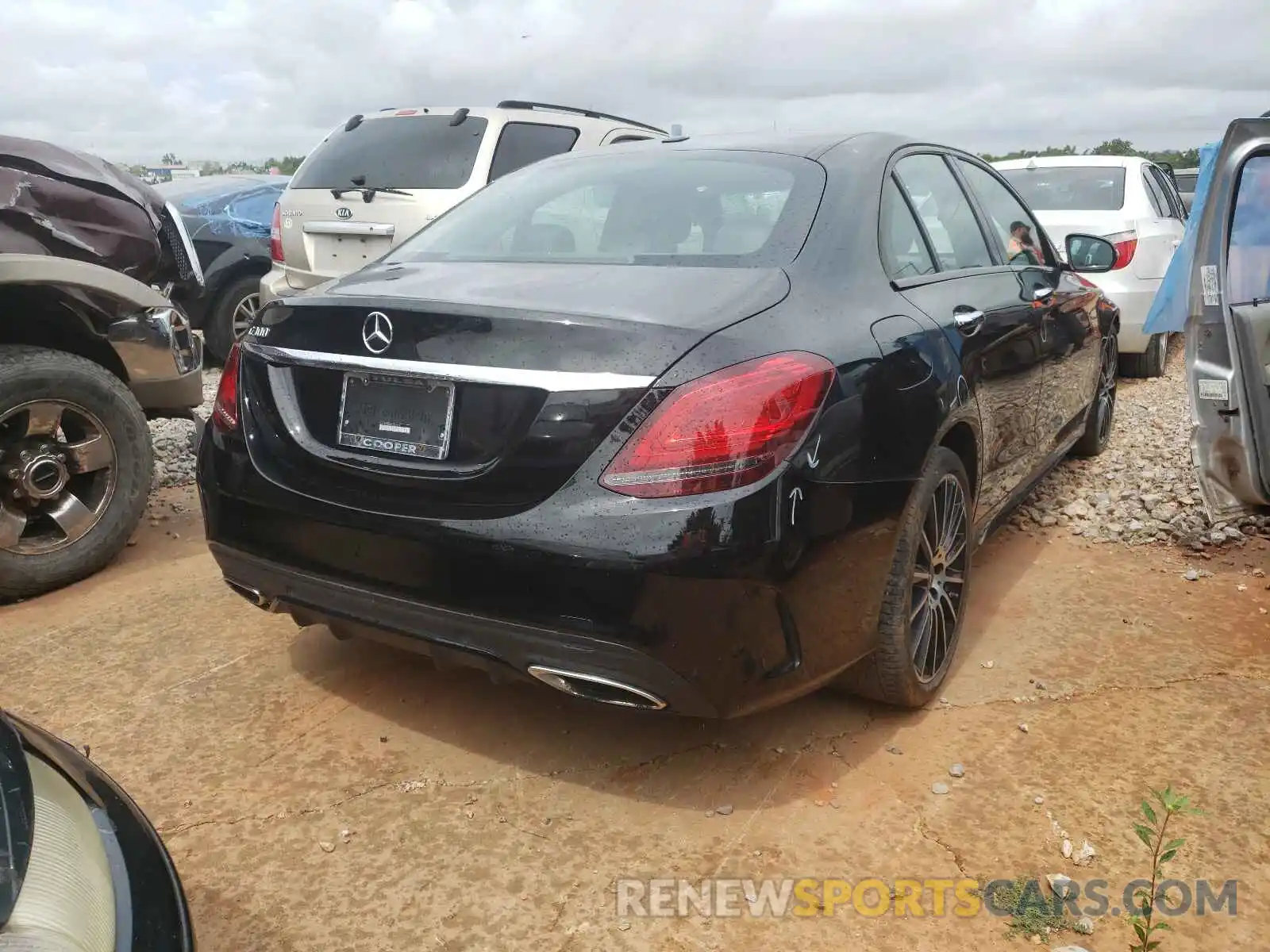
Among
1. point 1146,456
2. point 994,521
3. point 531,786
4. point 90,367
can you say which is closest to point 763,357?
point 531,786

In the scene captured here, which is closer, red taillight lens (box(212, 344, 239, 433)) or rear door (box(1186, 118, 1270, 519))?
red taillight lens (box(212, 344, 239, 433))

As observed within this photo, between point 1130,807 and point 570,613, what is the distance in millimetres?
1479

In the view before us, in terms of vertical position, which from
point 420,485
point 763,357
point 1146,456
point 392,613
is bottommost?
point 1146,456

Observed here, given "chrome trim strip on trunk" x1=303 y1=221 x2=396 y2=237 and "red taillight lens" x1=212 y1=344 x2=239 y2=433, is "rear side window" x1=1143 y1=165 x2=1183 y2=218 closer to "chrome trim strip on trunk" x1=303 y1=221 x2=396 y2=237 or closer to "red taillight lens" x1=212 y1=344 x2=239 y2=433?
"chrome trim strip on trunk" x1=303 y1=221 x2=396 y2=237

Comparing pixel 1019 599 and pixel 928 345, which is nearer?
pixel 928 345

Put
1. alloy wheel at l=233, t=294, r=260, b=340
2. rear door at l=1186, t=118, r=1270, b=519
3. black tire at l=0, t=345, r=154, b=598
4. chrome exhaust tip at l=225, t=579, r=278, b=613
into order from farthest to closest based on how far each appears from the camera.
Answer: alloy wheel at l=233, t=294, r=260, b=340, black tire at l=0, t=345, r=154, b=598, rear door at l=1186, t=118, r=1270, b=519, chrome exhaust tip at l=225, t=579, r=278, b=613

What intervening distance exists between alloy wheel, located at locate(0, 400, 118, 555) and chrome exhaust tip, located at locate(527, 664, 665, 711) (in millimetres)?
2423

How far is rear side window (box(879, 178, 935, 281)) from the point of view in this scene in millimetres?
2773

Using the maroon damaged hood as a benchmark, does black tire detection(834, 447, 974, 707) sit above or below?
below

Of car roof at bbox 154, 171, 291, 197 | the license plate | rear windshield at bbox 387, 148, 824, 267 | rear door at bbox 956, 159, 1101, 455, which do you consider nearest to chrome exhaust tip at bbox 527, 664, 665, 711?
the license plate

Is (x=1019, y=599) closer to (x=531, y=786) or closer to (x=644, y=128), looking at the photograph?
(x=531, y=786)

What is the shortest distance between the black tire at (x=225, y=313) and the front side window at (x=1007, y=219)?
5645 millimetres

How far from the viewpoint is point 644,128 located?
757 cm

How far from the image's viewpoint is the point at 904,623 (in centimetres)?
266
